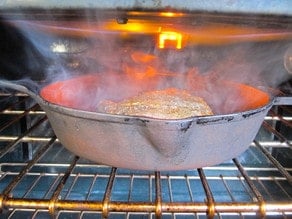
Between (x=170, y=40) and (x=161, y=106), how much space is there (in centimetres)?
35

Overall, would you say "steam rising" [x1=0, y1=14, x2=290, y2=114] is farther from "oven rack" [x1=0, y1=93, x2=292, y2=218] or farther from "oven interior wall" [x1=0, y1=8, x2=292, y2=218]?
"oven rack" [x1=0, y1=93, x2=292, y2=218]

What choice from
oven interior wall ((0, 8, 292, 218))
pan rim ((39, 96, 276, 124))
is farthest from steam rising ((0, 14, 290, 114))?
pan rim ((39, 96, 276, 124))

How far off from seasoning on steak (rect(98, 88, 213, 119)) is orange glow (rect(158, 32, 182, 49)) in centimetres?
24

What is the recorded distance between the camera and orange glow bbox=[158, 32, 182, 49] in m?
0.90

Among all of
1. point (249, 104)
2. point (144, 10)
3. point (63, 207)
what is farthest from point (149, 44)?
point (63, 207)

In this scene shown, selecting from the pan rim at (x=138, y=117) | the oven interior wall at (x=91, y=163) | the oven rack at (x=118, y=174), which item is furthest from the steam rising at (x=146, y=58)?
the pan rim at (x=138, y=117)

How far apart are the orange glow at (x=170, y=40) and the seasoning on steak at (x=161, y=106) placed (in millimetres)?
240

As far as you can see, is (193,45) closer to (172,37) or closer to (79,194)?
(172,37)

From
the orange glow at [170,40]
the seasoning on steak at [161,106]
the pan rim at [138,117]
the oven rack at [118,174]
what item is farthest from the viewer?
the oven rack at [118,174]

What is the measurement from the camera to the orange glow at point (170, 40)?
90cm

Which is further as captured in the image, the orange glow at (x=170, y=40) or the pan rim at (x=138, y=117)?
the orange glow at (x=170, y=40)

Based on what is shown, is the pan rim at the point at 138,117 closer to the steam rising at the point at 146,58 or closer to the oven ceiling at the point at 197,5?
the oven ceiling at the point at 197,5

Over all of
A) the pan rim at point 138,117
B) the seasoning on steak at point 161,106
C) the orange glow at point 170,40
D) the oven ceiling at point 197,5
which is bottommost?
the seasoning on steak at point 161,106

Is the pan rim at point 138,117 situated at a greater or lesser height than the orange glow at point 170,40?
lesser
